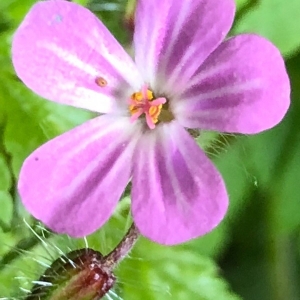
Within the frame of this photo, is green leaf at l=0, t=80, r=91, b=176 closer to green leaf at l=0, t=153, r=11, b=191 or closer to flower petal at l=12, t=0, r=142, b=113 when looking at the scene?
green leaf at l=0, t=153, r=11, b=191

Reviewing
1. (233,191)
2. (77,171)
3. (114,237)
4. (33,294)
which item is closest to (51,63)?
(77,171)

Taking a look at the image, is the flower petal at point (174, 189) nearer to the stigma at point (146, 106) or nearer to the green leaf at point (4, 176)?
the stigma at point (146, 106)

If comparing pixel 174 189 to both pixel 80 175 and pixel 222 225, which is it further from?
pixel 222 225

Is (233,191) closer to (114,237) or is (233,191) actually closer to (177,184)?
(114,237)

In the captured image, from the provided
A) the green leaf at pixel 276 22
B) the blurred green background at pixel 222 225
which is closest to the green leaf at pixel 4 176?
the blurred green background at pixel 222 225

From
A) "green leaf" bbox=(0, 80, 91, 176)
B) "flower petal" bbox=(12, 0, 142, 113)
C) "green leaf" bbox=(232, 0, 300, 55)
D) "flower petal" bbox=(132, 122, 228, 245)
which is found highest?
"green leaf" bbox=(232, 0, 300, 55)

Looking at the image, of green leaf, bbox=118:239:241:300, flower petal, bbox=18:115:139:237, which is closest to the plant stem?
flower petal, bbox=18:115:139:237

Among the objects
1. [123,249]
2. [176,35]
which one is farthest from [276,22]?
[123,249]
